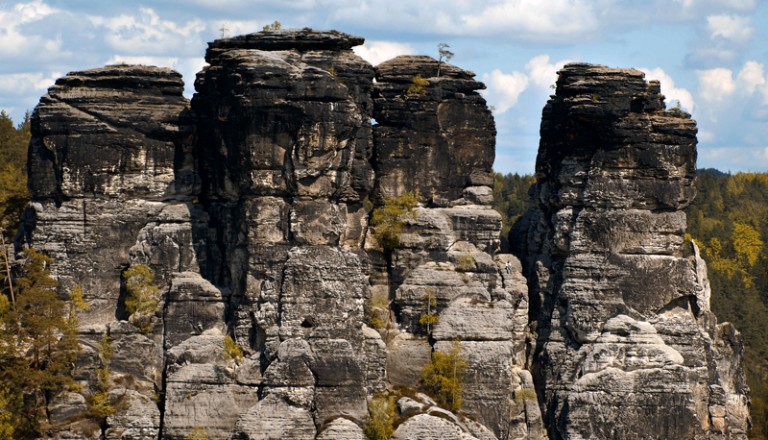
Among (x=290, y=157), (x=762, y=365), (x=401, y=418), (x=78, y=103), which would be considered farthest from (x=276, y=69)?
(x=762, y=365)

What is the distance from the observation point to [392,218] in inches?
2773

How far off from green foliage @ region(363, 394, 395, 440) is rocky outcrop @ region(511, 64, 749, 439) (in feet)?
23.4

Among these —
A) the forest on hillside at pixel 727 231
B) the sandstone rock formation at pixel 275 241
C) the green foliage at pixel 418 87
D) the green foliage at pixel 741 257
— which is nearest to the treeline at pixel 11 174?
the forest on hillside at pixel 727 231

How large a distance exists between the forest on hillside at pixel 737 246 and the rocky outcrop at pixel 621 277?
18.8ft

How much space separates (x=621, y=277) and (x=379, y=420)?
11.2 meters

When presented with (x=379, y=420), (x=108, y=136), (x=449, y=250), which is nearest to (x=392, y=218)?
(x=449, y=250)

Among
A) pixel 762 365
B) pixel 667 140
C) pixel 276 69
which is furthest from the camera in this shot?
pixel 762 365

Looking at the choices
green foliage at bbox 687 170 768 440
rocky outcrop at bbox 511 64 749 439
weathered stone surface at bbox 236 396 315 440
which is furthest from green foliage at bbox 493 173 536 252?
weathered stone surface at bbox 236 396 315 440

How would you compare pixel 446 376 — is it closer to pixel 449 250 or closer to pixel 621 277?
pixel 449 250

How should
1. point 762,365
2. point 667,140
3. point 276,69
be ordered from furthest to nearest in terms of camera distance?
point 762,365
point 667,140
point 276,69

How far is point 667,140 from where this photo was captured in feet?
233

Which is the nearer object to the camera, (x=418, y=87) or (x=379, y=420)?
(x=379, y=420)

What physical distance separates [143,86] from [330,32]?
7114mm

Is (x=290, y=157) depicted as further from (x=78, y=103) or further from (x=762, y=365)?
(x=762, y=365)
